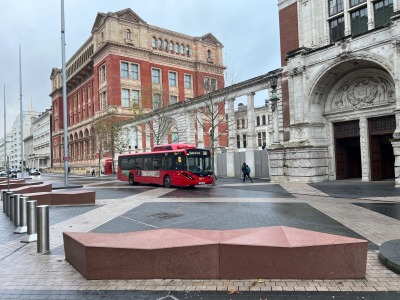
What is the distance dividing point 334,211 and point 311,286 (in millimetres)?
7401

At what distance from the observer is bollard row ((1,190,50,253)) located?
705 centimetres

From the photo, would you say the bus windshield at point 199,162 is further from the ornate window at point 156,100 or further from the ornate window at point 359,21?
the ornate window at point 156,100

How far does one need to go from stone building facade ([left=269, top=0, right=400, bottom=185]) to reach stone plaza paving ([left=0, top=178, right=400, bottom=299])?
19.5ft

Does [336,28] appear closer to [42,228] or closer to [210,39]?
[42,228]

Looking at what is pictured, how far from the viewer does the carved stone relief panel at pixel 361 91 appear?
20.7 metres

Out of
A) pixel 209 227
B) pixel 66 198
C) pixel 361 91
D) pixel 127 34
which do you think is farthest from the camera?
pixel 127 34

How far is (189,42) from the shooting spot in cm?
6488

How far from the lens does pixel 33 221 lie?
8312 millimetres

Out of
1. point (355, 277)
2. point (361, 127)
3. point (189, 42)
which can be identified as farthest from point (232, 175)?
point (189, 42)

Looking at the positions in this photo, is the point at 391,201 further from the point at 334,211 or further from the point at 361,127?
the point at 361,127

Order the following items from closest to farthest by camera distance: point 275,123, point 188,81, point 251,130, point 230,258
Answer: point 230,258 → point 275,123 → point 251,130 → point 188,81

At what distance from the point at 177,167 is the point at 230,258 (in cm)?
1753

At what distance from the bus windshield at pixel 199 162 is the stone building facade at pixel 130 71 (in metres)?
23.3

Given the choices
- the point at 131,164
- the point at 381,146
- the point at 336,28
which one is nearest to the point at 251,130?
the point at 336,28
